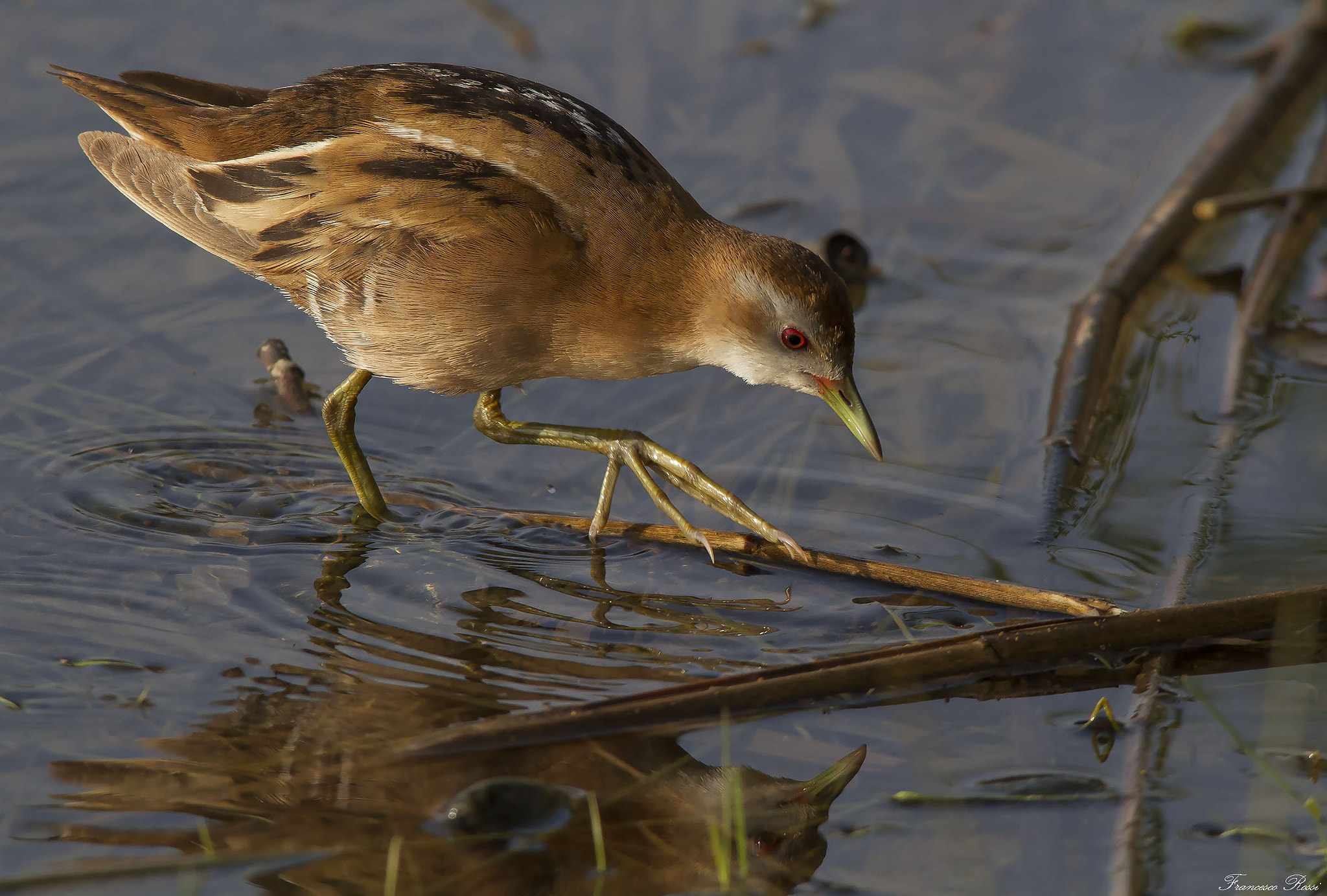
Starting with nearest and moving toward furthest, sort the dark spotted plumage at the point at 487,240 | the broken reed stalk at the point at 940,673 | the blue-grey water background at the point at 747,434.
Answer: the broken reed stalk at the point at 940,673 < the blue-grey water background at the point at 747,434 < the dark spotted plumage at the point at 487,240

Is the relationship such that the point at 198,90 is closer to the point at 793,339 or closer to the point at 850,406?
the point at 793,339

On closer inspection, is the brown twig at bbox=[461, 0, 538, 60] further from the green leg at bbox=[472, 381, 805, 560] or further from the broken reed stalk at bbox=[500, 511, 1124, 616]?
the broken reed stalk at bbox=[500, 511, 1124, 616]

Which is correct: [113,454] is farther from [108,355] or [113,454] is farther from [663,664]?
[663,664]

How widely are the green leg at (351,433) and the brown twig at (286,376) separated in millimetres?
426

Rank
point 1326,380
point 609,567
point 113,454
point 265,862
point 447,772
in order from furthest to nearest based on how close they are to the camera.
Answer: point 1326,380
point 113,454
point 609,567
point 447,772
point 265,862

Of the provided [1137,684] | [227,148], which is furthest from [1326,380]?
[227,148]

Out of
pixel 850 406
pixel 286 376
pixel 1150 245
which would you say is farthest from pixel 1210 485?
pixel 286 376

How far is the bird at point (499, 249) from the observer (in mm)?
4652

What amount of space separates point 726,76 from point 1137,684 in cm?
490

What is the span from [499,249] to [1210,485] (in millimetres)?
2563

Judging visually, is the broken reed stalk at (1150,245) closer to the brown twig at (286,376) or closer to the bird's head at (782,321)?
the bird's head at (782,321)

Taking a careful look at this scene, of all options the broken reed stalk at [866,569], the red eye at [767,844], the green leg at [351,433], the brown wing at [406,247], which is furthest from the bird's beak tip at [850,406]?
the red eye at [767,844]

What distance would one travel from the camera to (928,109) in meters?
7.75

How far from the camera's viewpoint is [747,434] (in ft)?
18.2
